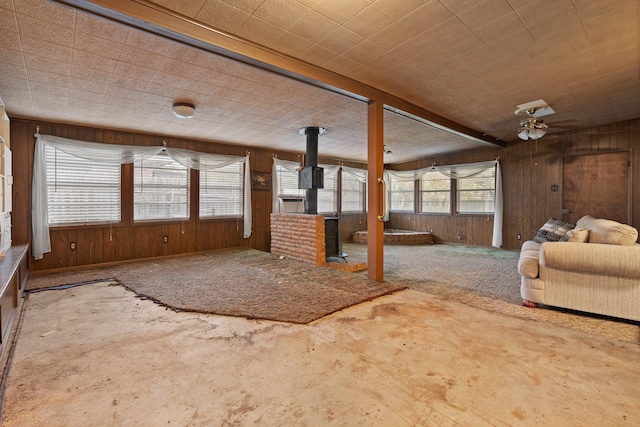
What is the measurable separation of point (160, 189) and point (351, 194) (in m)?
5.00

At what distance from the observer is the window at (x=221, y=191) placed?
6.17 m

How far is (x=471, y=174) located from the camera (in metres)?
7.42

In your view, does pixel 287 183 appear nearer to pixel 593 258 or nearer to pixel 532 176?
pixel 532 176

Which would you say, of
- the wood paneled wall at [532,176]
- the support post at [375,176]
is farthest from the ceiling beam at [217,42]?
the wood paneled wall at [532,176]

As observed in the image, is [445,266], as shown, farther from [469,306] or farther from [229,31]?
[229,31]

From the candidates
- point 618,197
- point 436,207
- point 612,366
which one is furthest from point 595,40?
point 436,207

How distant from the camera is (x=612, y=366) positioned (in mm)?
1938

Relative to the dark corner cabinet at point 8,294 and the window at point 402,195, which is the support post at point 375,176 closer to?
the dark corner cabinet at point 8,294

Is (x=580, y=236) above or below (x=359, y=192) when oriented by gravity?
below

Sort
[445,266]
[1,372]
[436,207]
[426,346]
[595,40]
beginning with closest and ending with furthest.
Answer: [1,372] < [426,346] < [595,40] < [445,266] < [436,207]

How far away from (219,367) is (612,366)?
2.47 m

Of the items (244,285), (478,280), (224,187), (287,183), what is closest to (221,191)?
(224,187)

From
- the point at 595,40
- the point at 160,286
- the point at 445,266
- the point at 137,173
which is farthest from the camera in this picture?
the point at 137,173

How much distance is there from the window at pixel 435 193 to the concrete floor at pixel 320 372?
5745 millimetres
